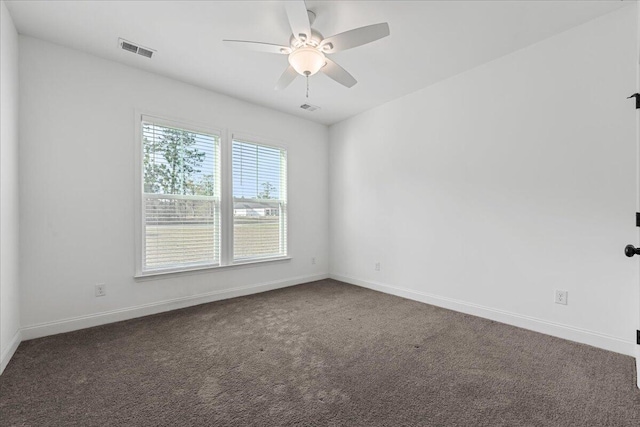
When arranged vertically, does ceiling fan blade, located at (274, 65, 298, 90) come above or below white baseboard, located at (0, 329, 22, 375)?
above

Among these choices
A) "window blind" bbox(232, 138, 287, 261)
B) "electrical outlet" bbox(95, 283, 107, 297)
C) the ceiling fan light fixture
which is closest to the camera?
the ceiling fan light fixture

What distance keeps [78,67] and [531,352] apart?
4.90 metres

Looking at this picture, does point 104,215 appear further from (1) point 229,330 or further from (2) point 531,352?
(2) point 531,352

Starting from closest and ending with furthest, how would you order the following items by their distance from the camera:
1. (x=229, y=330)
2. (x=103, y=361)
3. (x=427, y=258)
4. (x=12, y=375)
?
(x=12, y=375)
(x=103, y=361)
(x=229, y=330)
(x=427, y=258)

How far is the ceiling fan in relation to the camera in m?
2.01

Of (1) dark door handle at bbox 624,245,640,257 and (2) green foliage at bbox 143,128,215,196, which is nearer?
(1) dark door handle at bbox 624,245,640,257

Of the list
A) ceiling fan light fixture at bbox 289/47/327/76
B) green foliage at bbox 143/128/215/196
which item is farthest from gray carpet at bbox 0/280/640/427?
ceiling fan light fixture at bbox 289/47/327/76

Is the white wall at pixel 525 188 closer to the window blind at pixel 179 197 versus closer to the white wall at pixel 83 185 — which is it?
the window blind at pixel 179 197

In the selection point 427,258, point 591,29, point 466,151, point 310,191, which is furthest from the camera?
point 310,191

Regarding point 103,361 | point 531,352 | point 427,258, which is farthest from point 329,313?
point 103,361

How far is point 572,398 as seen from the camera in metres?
1.77

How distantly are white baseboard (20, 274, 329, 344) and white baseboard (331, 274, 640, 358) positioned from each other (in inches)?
76.2

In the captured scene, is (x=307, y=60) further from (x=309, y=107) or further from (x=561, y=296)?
(x=561, y=296)

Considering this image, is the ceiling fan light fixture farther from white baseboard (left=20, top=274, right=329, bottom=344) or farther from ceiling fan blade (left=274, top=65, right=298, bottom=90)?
white baseboard (left=20, top=274, right=329, bottom=344)
